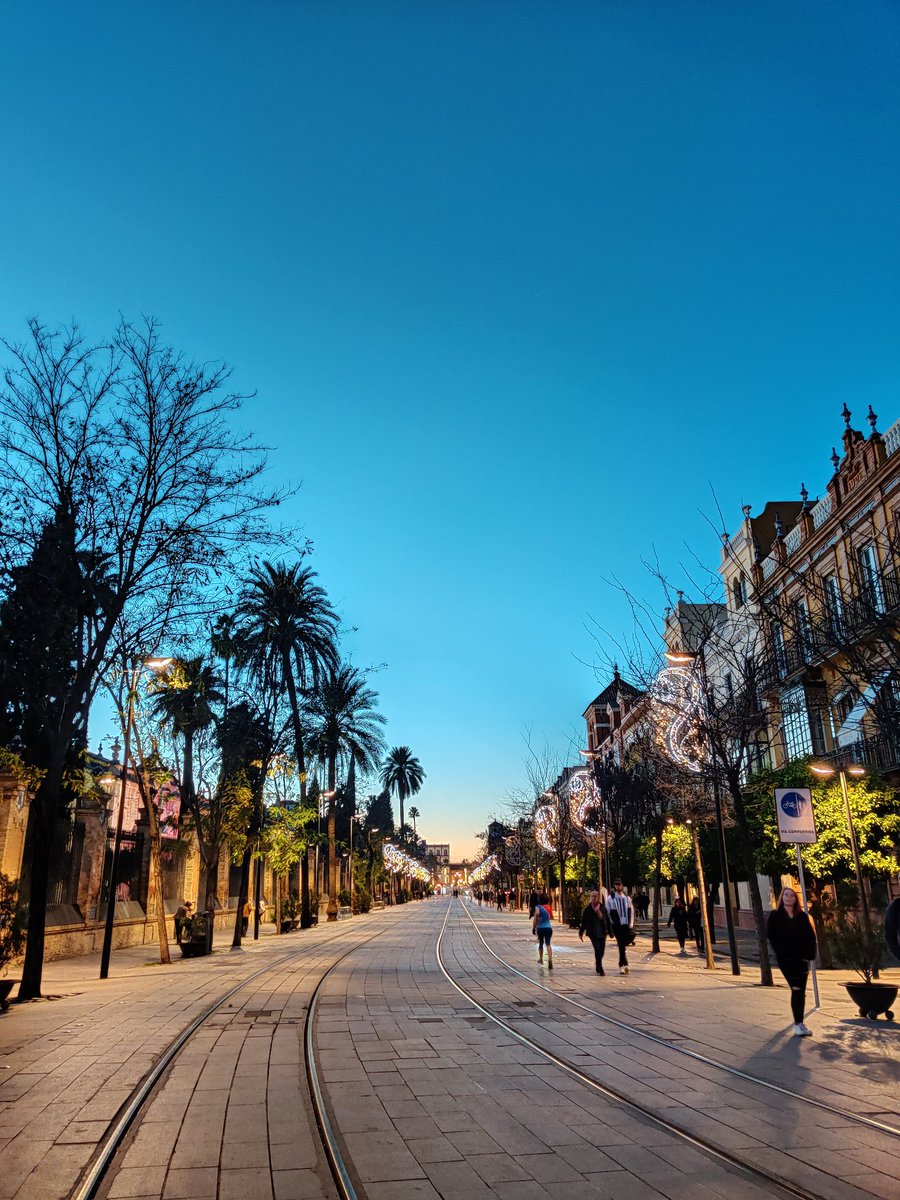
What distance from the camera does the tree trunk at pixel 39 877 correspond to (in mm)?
15555

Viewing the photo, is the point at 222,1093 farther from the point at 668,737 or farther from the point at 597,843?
the point at 597,843

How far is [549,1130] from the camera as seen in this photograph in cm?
660

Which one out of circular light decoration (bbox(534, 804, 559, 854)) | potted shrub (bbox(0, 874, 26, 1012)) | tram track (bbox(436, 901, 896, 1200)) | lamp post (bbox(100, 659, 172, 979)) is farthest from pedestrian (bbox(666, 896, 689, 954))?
potted shrub (bbox(0, 874, 26, 1012))

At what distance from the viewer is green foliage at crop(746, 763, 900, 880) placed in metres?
22.3

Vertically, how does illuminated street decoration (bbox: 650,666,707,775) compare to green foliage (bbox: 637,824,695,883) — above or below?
above

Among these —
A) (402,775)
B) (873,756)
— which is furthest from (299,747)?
(402,775)

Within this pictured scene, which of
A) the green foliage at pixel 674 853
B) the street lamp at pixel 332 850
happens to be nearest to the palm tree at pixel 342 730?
the street lamp at pixel 332 850

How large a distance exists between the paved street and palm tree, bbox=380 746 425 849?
100451 mm

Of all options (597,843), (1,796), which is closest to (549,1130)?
(1,796)

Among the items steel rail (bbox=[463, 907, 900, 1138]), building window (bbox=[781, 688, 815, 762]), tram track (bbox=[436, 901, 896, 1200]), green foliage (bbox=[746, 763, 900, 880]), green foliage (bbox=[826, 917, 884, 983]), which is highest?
building window (bbox=[781, 688, 815, 762])

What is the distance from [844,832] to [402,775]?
97.1 m

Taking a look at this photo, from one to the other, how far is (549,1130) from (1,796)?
19473 millimetres

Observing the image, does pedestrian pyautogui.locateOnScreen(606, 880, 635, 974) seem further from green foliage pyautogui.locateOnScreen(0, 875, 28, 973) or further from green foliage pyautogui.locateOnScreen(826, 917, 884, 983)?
green foliage pyautogui.locateOnScreen(0, 875, 28, 973)

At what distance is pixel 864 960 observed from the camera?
13680mm
